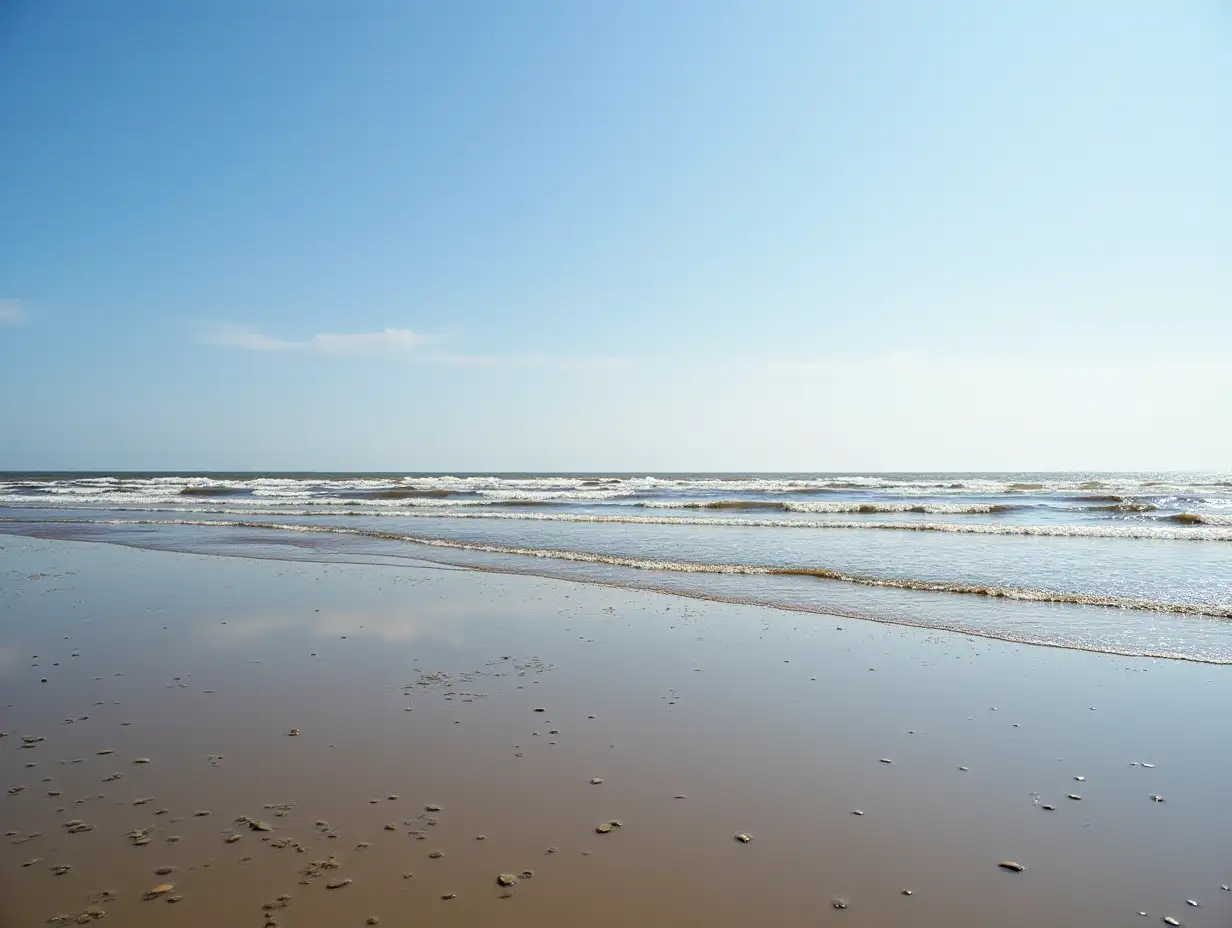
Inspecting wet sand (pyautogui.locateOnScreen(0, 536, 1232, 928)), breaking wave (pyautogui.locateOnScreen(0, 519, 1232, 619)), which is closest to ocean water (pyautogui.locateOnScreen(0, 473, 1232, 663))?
breaking wave (pyautogui.locateOnScreen(0, 519, 1232, 619))

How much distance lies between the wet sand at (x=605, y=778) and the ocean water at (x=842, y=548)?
7.56 ft

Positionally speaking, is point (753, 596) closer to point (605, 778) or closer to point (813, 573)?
point (813, 573)

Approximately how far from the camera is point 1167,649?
8.60 m

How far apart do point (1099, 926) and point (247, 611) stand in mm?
11144

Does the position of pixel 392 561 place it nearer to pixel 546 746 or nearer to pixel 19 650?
pixel 19 650

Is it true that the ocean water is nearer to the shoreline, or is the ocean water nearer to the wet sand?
the shoreline

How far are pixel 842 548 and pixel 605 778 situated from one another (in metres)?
15.2

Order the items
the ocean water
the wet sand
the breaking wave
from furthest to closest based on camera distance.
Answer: the breaking wave, the ocean water, the wet sand

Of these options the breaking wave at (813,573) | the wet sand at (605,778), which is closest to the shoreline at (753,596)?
the breaking wave at (813,573)

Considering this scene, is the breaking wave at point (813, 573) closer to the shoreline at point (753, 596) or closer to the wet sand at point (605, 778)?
the shoreline at point (753, 596)

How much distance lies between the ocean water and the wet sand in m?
2.30

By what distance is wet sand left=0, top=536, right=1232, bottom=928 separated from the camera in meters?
3.68

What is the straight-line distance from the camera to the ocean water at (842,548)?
420 inches

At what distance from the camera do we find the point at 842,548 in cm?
1875
